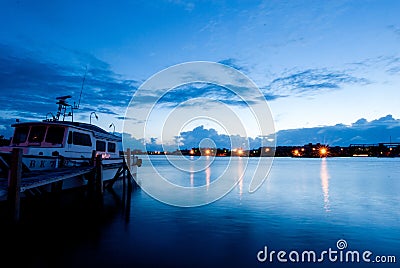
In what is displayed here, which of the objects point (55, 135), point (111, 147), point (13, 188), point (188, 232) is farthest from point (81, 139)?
point (13, 188)

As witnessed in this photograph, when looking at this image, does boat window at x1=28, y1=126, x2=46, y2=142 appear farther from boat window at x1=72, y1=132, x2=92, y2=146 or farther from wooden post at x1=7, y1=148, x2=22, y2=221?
wooden post at x1=7, y1=148, x2=22, y2=221

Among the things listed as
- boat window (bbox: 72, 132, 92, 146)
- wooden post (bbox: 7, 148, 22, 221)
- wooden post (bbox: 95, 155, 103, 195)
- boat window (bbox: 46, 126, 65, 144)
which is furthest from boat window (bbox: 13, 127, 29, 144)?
wooden post (bbox: 7, 148, 22, 221)

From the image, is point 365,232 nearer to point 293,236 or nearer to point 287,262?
point 293,236

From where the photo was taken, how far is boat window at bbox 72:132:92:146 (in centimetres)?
2138

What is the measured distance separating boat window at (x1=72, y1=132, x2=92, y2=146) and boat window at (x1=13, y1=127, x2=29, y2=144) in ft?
10.1

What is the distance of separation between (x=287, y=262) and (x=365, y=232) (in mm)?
6646

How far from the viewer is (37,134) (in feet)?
66.0

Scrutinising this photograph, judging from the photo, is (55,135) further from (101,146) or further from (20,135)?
(101,146)

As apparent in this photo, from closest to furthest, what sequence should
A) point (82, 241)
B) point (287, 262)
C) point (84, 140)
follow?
point (287, 262) → point (82, 241) → point (84, 140)

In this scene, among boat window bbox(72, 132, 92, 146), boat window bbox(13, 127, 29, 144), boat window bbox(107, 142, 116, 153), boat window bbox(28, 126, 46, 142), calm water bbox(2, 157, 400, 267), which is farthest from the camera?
boat window bbox(107, 142, 116, 153)

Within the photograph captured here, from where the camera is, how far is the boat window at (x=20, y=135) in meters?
20.3

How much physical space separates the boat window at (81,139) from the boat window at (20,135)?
3.09 meters

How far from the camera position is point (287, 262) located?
10.4 metres

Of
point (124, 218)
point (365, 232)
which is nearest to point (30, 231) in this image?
point (124, 218)
